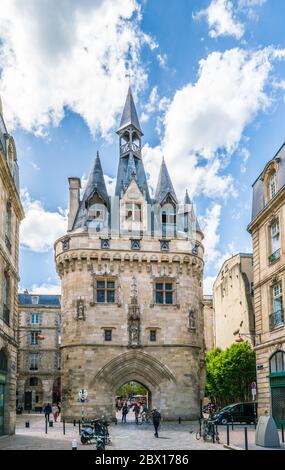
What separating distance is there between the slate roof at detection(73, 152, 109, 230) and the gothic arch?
30.3 ft

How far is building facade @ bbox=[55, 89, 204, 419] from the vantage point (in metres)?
35.3

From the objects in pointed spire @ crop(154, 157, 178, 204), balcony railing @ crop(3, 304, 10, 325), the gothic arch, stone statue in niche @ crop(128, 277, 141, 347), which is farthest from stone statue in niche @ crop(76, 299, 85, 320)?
balcony railing @ crop(3, 304, 10, 325)

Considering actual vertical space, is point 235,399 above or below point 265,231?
below

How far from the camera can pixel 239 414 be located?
103 feet

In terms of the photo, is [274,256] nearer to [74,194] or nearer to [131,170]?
[74,194]

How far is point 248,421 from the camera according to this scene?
31.8 m

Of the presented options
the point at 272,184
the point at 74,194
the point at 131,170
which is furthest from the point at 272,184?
the point at 74,194

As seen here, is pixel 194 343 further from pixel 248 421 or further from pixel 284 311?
pixel 284 311

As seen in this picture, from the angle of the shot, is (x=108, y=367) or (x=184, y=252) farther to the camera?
(x=184, y=252)

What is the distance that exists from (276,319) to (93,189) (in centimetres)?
1976

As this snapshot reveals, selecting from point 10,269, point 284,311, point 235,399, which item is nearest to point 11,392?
point 10,269

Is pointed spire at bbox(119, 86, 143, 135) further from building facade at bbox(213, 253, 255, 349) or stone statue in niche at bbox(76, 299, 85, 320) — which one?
stone statue in niche at bbox(76, 299, 85, 320)

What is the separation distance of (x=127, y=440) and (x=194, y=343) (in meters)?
15.4

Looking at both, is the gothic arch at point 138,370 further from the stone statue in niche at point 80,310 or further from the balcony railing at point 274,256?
the balcony railing at point 274,256
